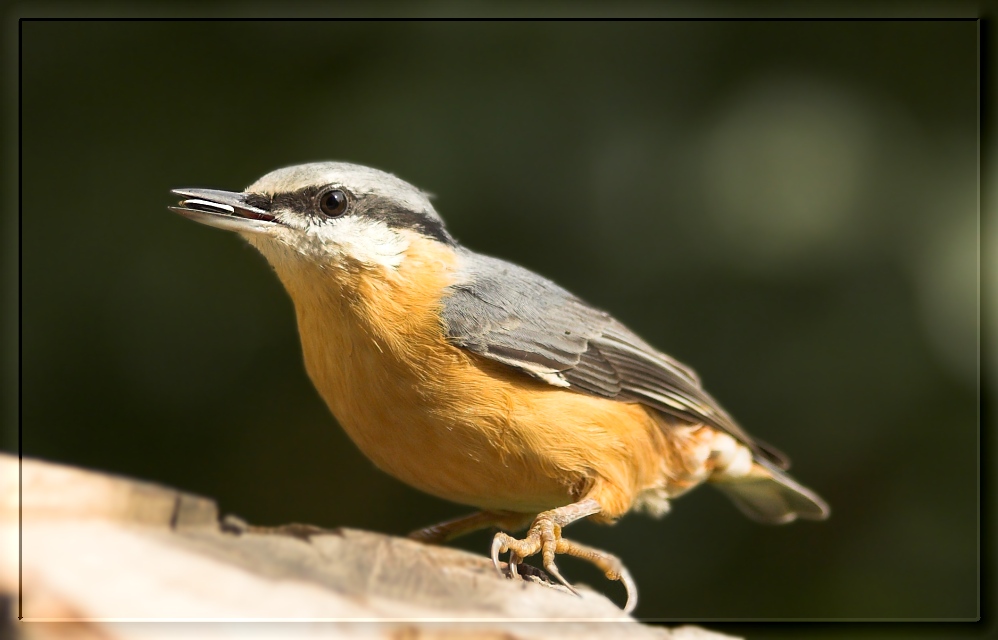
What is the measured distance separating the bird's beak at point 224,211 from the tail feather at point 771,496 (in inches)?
62.2

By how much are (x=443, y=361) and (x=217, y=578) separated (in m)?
0.71

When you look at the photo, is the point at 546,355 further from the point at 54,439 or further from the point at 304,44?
the point at 54,439

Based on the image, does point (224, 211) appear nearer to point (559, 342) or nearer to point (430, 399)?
point (430, 399)

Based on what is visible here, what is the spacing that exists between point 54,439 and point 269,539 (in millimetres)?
1507

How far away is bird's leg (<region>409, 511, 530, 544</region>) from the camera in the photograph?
235cm

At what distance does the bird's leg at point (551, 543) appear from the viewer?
194 centimetres

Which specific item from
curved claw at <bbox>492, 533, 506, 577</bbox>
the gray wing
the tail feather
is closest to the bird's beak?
the gray wing

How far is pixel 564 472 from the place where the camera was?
2061 mm

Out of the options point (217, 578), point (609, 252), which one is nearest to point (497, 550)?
point (217, 578)

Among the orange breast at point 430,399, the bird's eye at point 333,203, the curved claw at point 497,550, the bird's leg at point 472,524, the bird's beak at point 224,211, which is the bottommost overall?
the bird's leg at point 472,524

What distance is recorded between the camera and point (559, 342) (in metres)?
2.18

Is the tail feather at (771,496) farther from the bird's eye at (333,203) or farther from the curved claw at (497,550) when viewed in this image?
the bird's eye at (333,203)

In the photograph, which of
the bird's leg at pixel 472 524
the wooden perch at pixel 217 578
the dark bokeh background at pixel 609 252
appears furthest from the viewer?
the dark bokeh background at pixel 609 252

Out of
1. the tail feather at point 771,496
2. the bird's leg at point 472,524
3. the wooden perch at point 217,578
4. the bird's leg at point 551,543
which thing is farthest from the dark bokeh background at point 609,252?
the wooden perch at point 217,578
